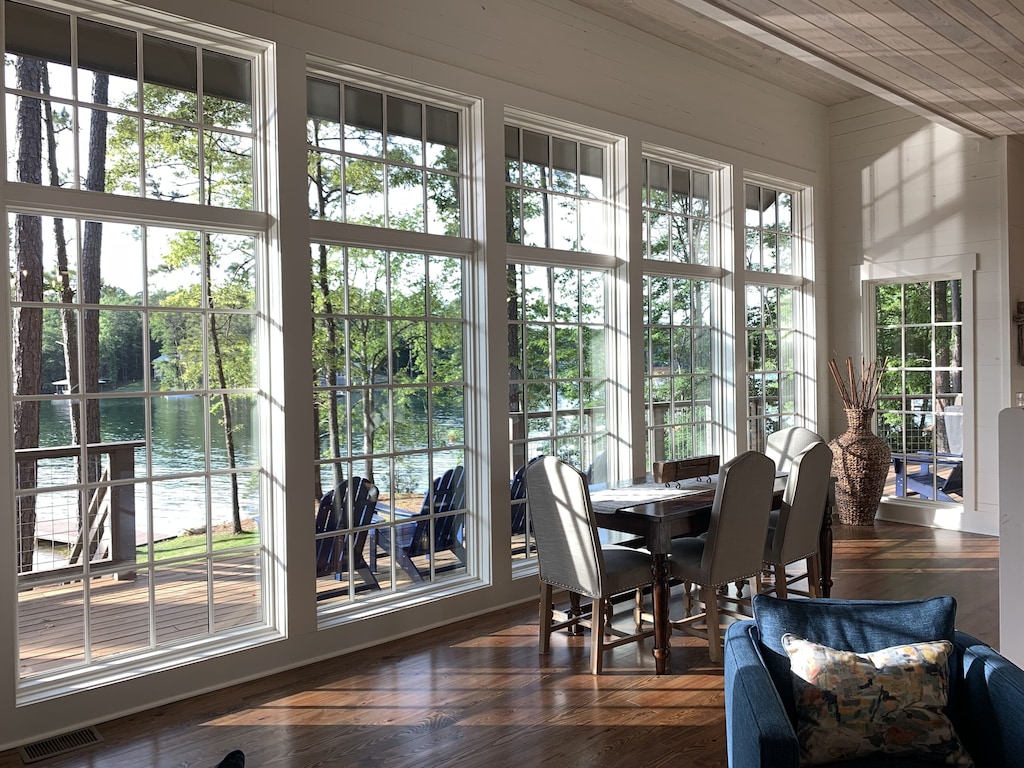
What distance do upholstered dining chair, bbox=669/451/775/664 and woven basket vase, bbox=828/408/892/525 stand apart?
3410 millimetres

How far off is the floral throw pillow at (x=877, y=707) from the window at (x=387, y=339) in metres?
2.64

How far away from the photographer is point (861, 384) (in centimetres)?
739

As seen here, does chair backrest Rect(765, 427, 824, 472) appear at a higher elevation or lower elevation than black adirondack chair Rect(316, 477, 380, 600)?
higher

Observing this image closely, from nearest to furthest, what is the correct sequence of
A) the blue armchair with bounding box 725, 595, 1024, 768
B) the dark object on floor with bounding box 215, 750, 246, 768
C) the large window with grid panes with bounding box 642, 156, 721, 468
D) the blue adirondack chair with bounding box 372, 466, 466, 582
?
the dark object on floor with bounding box 215, 750, 246, 768, the blue armchair with bounding box 725, 595, 1024, 768, the blue adirondack chair with bounding box 372, 466, 466, 582, the large window with grid panes with bounding box 642, 156, 721, 468

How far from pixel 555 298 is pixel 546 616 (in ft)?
6.95

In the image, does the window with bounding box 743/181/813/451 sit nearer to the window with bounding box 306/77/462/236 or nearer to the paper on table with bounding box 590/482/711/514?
the paper on table with bounding box 590/482/711/514

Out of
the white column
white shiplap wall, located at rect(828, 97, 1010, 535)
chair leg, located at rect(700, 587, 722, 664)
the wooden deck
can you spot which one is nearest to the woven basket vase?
white shiplap wall, located at rect(828, 97, 1010, 535)

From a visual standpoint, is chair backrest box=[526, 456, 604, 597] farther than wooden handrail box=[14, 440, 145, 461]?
Yes

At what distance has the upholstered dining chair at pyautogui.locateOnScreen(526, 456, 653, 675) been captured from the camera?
3744mm

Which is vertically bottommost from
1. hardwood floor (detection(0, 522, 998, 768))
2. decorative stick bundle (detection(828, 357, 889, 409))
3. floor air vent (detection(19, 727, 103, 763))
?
floor air vent (detection(19, 727, 103, 763))

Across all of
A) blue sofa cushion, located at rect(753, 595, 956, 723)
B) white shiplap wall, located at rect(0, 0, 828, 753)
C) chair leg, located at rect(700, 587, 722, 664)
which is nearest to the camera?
blue sofa cushion, located at rect(753, 595, 956, 723)

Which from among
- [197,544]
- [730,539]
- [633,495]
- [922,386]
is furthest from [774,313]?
[197,544]

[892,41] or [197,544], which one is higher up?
[892,41]

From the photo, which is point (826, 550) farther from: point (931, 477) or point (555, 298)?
point (931, 477)
